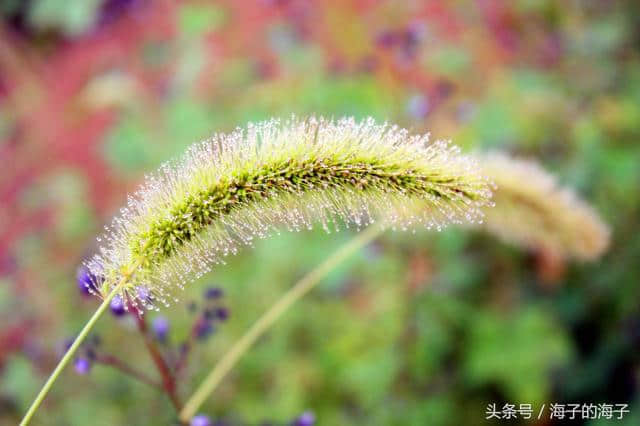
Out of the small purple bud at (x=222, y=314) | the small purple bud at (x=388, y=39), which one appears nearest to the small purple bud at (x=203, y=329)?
the small purple bud at (x=222, y=314)

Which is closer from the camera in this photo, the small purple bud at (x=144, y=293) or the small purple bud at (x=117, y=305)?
the small purple bud at (x=144, y=293)

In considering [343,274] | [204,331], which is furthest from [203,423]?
[343,274]

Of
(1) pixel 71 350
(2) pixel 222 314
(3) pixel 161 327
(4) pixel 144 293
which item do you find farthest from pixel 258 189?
(3) pixel 161 327

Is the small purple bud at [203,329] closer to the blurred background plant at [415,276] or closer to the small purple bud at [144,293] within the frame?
the blurred background plant at [415,276]

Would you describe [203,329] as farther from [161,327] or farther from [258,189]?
[258,189]

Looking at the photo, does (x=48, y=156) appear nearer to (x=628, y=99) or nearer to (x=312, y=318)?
(x=312, y=318)

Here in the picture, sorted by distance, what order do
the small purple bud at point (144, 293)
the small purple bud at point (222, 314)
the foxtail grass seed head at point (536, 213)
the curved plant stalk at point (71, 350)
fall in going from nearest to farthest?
1. the curved plant stalk at point (71, 350)
2. the small purple bud at point (144, 293)
3. the small purple bud at point (222, 314)
4. the foxtail grass seed head at point (536, 213)

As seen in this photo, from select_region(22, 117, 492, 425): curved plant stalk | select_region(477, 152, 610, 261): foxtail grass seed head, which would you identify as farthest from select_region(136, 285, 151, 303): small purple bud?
select_region(477, 152, 610, 261): foxtail grass seed head

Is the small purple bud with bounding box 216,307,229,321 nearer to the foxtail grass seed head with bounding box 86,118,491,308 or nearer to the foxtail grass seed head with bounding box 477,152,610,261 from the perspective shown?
the foxtail grass seed head with bounding box 86,118,491,308
